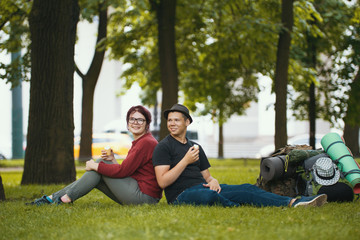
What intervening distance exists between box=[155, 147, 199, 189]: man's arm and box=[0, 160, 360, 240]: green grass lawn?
0.31m

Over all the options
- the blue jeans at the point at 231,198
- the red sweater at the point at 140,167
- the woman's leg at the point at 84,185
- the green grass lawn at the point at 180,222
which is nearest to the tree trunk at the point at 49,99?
the green grass lawn at the point at 180,222

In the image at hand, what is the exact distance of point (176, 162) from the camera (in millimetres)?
5988

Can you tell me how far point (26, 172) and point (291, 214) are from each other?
6.80 m

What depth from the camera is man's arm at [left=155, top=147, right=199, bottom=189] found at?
19.0ft

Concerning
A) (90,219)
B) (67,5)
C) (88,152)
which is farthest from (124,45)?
(90,219)

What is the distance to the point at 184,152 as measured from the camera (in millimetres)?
6027

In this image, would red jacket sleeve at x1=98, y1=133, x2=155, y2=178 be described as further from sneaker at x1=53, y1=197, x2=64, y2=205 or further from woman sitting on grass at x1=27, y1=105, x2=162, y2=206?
sneaker at x1=53, y1=197, x2=64, y2=205

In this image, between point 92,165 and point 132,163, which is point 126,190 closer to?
point 132,163

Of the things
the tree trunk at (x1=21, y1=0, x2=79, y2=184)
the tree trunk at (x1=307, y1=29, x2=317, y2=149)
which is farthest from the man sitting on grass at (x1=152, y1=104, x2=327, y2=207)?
the tree trunk at (x1=307, y1=29, x2=317, y2=149)

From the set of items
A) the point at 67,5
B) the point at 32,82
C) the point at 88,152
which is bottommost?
the point at 88,152

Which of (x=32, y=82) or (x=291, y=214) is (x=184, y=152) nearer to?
(x=291, y=214)

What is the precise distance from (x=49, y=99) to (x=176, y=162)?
5.27 metres

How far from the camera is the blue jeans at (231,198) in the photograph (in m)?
5.90

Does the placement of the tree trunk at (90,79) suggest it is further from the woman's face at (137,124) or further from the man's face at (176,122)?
the man's face at (176,122)
